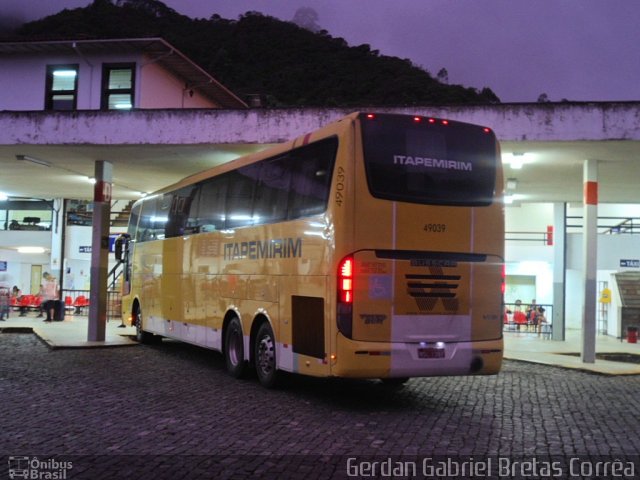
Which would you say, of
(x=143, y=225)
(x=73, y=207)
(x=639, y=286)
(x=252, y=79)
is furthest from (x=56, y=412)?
(x=252, y=79)

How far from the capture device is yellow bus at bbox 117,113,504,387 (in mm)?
8445

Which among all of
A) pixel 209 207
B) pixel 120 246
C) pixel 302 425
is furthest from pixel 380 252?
pixel 120 246

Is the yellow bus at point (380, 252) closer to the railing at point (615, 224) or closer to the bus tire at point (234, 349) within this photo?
the bus tire at point (234, 349)

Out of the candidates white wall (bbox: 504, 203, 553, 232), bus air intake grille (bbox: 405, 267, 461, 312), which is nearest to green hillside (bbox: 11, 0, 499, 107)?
white wall (bbox: 504, 203, 553, 232)

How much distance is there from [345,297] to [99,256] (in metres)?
9.72

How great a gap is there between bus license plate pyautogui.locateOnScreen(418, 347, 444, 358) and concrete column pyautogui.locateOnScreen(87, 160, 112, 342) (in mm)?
9937

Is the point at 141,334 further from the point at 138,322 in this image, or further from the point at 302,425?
the point at 302,425

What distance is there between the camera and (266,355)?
10438 millimetres

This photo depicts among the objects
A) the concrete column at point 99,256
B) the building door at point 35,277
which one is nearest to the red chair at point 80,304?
the building door at point 35,277

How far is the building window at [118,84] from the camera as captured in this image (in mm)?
20828

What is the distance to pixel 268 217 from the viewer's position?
10.4 m

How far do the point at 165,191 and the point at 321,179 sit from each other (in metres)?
7.34

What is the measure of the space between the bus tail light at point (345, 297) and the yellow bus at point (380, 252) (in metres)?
0.01

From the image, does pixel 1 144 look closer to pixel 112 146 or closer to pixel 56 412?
pixel 112 146
